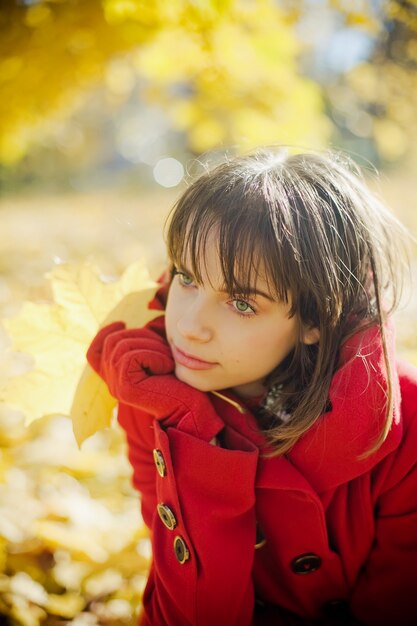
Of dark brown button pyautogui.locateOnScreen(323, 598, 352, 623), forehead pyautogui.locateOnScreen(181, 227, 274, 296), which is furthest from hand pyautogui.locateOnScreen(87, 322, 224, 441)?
dark brown button pyautogui.locateOnScreen(323, 598, 352, 623)

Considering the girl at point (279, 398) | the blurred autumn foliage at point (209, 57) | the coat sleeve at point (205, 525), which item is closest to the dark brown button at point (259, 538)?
the girl at point (279, 398)

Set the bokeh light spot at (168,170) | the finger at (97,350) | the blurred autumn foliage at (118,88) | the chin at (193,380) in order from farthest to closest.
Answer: the bokeh light spot at (168,170) < the blurred autumn foliage at (118,88) < the finger at (97,350) < the chin at (193,380)

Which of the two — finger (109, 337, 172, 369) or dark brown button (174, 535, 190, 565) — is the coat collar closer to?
dark brown button (174, 535, 190, 565)

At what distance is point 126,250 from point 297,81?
1.91 meters

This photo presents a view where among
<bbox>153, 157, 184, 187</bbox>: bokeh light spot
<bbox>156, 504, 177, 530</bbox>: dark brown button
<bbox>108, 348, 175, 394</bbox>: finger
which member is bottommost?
<bbox>156, 504, 177, 530</bbox>: dark brown button

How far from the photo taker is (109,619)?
1.38 metres

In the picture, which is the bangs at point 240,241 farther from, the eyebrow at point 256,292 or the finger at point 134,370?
the finger at point 134,370

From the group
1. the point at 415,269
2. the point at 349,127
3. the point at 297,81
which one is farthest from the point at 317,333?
the point at 349,127

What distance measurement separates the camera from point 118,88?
516cm

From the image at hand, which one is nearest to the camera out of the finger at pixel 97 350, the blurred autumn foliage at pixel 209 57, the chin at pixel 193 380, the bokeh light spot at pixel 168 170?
the chin at pixel 193 380

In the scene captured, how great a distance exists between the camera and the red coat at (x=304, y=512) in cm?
106

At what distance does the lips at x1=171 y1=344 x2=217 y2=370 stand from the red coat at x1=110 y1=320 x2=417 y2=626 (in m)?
0.10

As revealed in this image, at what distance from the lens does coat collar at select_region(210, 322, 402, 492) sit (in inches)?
41.0

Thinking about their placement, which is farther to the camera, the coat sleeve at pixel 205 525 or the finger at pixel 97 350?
the finger at pixel 97 350
